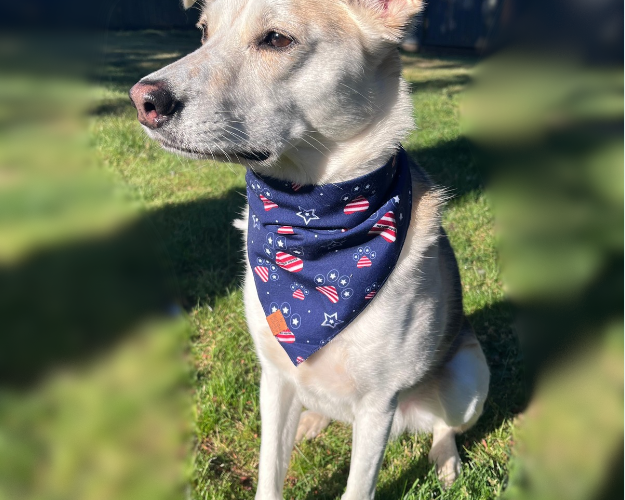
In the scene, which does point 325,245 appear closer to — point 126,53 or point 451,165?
point 126,53

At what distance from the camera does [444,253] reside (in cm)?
284

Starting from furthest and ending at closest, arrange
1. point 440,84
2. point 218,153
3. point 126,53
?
point 440,84
point 218,153
point 126,53

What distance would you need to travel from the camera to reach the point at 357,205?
2.36 metres

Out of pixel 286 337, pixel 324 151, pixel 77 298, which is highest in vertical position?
pixel 77 298

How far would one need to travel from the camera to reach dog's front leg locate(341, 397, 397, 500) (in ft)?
7.97

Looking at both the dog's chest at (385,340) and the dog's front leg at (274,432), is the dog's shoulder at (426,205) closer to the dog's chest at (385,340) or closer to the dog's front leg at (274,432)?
the dog's chest at (385,340)

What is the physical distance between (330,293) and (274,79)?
0.94 metres

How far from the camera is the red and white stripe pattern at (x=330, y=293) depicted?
2.39m

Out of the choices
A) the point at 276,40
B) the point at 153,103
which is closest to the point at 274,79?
the point at 276,40

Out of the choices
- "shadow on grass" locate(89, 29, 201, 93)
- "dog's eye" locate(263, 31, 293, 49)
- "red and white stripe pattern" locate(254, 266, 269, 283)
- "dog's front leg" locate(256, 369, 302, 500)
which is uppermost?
"shadow on grass" locate(89, 29, 201, 93)

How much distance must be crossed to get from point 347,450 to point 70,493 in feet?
8.62

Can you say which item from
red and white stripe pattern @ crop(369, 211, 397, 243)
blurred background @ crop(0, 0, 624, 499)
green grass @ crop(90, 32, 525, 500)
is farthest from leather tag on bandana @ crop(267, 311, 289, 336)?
blurred background @ crop(0, 0, 624, 499)

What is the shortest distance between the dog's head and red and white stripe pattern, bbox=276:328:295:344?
0.77 metres

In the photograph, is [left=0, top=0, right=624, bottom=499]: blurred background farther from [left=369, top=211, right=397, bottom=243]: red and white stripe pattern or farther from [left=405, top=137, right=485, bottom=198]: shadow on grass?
[left=405, top=137, right=485, bottom=198]: shadow on grass
